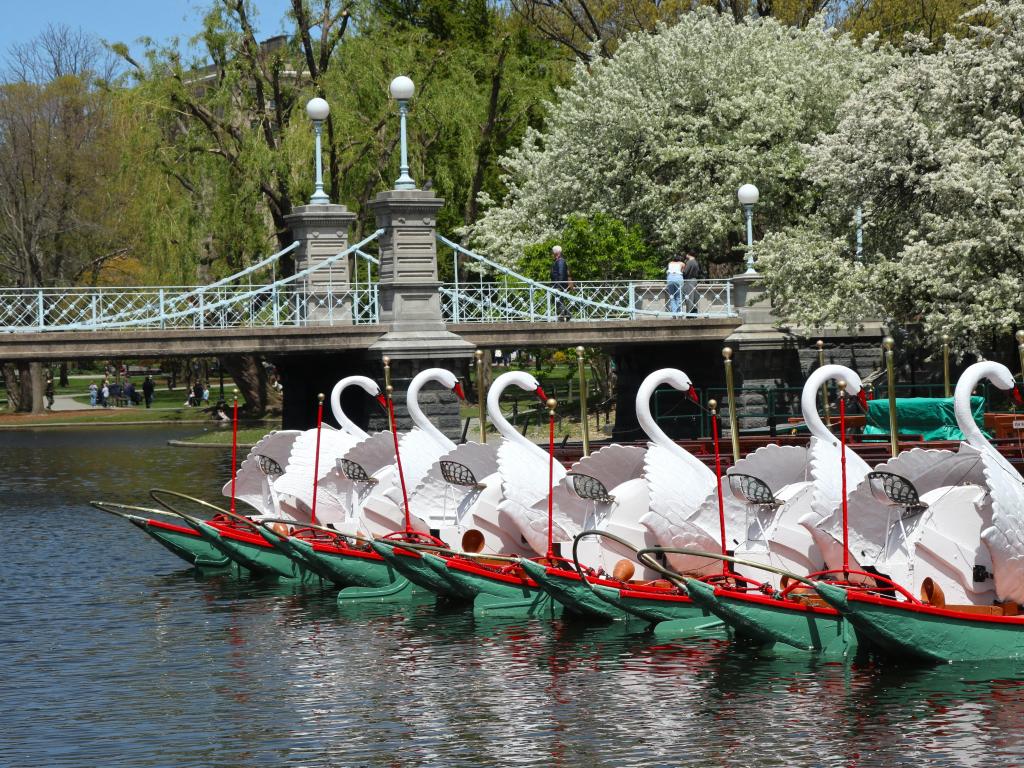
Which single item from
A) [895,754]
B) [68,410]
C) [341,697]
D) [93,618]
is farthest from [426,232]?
[68,410]

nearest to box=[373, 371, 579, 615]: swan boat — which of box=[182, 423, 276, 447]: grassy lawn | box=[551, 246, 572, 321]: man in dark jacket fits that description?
box=[551, 246, 572, 321]: man in dark jacket

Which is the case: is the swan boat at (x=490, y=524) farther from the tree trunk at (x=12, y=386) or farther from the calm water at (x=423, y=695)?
the tree trunk at (x=12, y=386)

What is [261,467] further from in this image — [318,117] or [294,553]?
[318,117]

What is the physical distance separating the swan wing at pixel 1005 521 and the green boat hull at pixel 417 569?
6.44 meters

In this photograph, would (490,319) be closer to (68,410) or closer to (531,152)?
(531,152)

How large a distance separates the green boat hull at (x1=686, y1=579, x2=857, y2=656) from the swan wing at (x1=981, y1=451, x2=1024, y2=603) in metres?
1.57

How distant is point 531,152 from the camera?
45938 mm

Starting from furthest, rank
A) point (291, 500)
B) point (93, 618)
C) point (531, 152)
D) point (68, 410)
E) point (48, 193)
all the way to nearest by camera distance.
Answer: point (68, 410) < point (48, 193) < point (531, 152) < point (291, 500) < point (93, 618)

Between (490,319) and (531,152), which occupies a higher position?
(531,152)

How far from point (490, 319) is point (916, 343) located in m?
8.66

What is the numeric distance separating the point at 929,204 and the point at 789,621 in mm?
18237

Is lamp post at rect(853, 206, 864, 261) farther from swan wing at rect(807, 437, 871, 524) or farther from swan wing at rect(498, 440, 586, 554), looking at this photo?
swan wing at rect(807, 437, 871, 524)

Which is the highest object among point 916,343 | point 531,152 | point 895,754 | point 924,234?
point 531,152

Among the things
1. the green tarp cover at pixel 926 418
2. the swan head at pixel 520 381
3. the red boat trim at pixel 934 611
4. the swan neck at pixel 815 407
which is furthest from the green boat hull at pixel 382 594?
the green tarp cover at pixel 926 418
